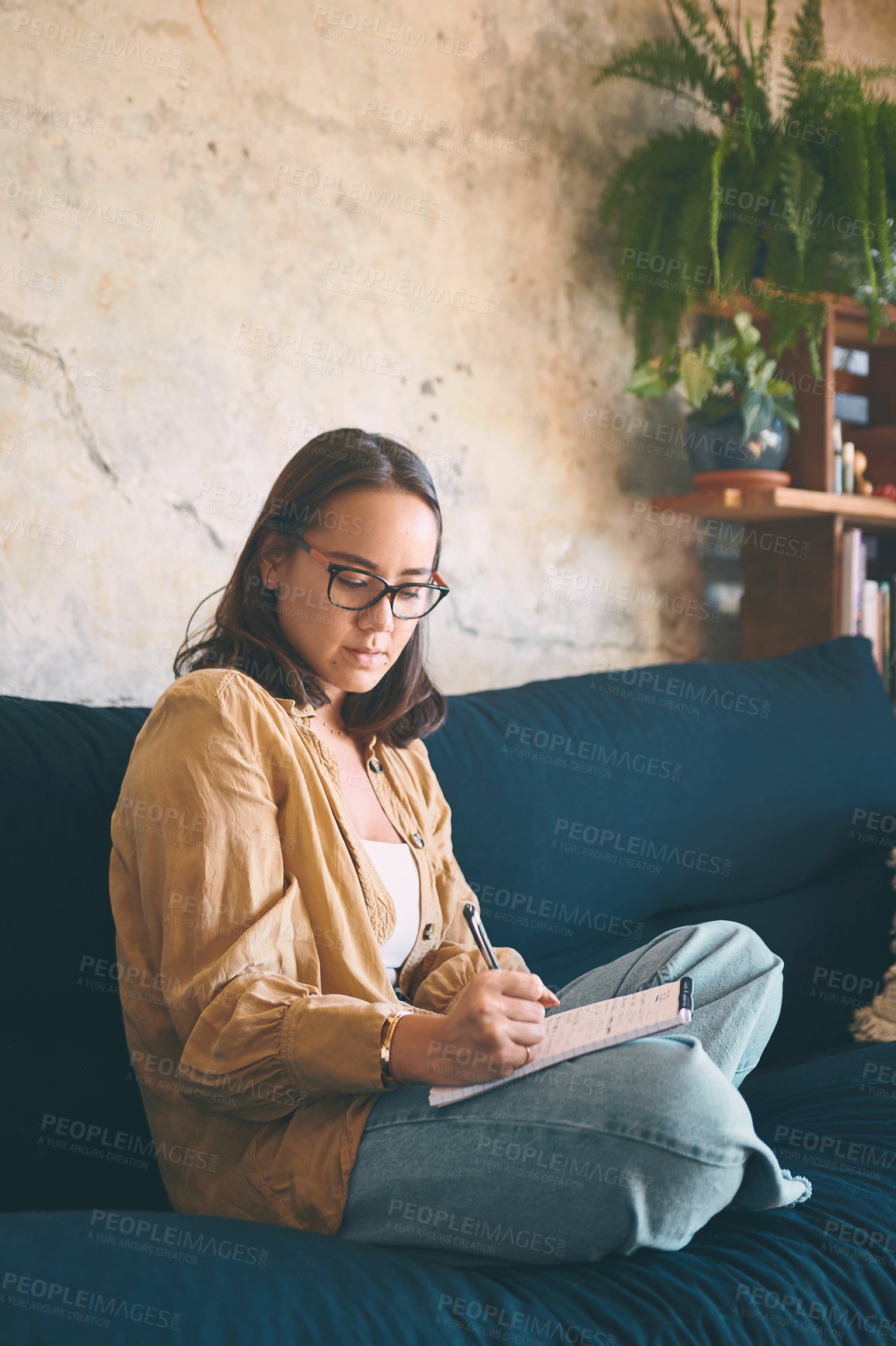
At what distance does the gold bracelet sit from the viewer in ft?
3.05

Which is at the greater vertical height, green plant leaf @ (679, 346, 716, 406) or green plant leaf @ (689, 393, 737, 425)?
green plant leaf @ (679, 346, 716, 406)

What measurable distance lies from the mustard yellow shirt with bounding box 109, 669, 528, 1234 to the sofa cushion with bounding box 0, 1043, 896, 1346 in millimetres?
100

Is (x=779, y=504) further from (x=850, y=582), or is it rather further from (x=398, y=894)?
(x=398, y=894)

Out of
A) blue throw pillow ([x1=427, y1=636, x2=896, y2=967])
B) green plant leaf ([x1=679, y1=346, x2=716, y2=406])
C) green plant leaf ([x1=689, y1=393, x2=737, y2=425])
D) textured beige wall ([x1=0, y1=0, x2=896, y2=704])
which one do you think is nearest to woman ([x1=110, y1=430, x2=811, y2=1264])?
blue throw pillow ([x1=427, y1=636, x2=896, y2=967])

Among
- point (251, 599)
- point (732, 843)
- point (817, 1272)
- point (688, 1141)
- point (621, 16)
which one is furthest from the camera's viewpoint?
point (621, 16)

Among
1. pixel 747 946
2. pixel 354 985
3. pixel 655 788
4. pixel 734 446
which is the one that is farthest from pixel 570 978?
pixel 734 446

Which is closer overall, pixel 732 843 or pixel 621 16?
pixel 732 843

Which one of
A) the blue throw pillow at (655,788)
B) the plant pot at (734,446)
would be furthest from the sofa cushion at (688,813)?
the plant pot at (734,446)

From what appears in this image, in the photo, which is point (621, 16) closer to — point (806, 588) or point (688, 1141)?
point (806, 588)

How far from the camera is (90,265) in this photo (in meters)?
1.66

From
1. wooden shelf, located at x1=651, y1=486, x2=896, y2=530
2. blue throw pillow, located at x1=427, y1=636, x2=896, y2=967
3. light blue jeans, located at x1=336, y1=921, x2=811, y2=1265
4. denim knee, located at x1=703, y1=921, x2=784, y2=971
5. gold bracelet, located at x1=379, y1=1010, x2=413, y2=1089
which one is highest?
wooden shelf, located at x1=651, y1=486, x2=896, y2=530

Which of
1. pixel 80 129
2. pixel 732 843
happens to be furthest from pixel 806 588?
pixel 80 129

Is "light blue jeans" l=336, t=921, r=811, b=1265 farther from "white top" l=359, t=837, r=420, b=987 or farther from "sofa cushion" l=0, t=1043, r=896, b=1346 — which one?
"white top" l=359, t=837, r=420, b=987

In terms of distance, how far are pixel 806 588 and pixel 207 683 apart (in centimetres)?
170
